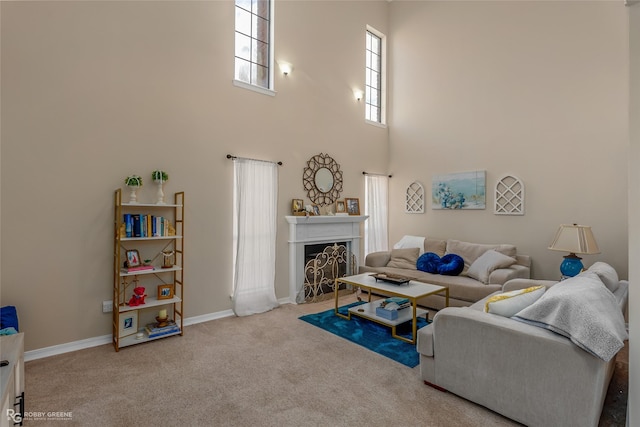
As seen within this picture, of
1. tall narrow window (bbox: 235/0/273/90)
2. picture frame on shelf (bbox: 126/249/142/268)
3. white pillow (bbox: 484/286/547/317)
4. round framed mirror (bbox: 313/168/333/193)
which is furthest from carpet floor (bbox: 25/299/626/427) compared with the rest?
tall narrow window (bbox: 235/0/273/90)

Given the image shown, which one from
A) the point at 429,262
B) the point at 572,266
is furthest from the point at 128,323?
the point at 572,266

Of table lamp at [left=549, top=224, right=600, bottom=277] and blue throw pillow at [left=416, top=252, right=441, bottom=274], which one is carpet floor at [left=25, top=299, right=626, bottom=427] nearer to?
table lamp at [left=549, top=224, right=600, bottom=277]

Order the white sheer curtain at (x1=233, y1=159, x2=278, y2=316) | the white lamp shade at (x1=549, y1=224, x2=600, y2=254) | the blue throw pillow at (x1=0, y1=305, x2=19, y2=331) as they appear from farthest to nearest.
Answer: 1. the white sheer curtain at (x1=233, y1=159, x2=278, y2=316)
2. the white lamp shade at (x1=549, y1=224, x2=600, y2=254)
3. the blue throw pillow at (x1=0, y1=305, x2=19, y2=331)

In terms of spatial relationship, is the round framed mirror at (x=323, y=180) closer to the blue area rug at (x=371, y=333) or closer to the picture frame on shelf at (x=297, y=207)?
the picture frame on shelf at (x=297, y=207)

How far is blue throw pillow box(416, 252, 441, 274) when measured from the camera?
15.3ft

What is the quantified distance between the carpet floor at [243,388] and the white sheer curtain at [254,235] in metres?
0.89

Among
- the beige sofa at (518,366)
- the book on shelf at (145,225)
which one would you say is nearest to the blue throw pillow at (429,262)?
the beige sofa at (518,366)

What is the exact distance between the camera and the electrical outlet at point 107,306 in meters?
3.23

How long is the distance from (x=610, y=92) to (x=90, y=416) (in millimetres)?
5773

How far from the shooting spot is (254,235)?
14.0ft

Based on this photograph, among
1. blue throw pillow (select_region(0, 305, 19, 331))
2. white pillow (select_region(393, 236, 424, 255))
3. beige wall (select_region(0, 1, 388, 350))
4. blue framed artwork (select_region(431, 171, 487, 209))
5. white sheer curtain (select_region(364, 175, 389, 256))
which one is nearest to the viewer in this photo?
blue throw pillow (select_region(0, 305, 19, 331))

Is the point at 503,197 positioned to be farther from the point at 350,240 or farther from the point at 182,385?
the point at 182,385

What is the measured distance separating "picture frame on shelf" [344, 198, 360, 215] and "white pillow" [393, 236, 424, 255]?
2.89 feet

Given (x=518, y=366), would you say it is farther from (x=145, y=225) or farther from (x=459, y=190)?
(x=459, y=190)
